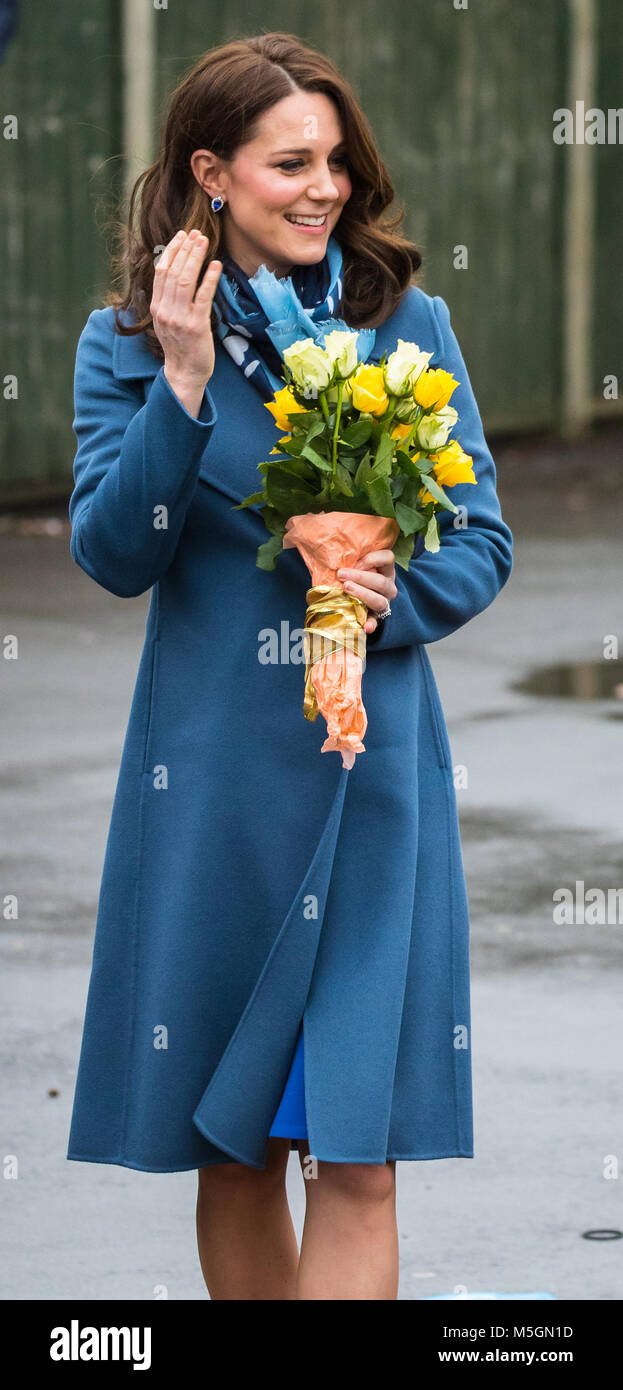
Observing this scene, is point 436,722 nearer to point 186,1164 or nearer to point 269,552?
point 269,552

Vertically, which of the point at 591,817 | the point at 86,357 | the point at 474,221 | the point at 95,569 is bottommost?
the point at 591,817

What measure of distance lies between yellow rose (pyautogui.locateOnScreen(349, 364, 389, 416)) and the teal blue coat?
21 cm

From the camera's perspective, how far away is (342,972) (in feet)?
10.4

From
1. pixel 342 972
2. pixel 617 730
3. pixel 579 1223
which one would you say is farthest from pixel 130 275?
pixel 617 730

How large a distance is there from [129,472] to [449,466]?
0.45 metres

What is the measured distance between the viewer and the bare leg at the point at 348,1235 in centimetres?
315

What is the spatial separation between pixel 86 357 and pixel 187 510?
0.30 m

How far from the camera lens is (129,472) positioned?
3037mm

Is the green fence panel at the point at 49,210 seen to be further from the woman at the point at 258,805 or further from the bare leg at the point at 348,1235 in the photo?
the bare leg at the point at 348,1235

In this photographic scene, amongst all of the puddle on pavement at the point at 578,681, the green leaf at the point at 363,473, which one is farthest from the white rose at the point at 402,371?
Result: the puddle on pavement at the point at 578,681

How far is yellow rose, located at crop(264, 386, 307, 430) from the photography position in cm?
306

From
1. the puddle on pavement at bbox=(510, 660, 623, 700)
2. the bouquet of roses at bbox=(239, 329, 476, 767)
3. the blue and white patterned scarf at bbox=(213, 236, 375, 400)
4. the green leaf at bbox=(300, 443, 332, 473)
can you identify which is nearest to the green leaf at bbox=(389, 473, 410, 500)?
the bouquet of roses at bbox=(239, 329, 476, 767)

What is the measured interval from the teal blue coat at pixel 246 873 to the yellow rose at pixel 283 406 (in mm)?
95
